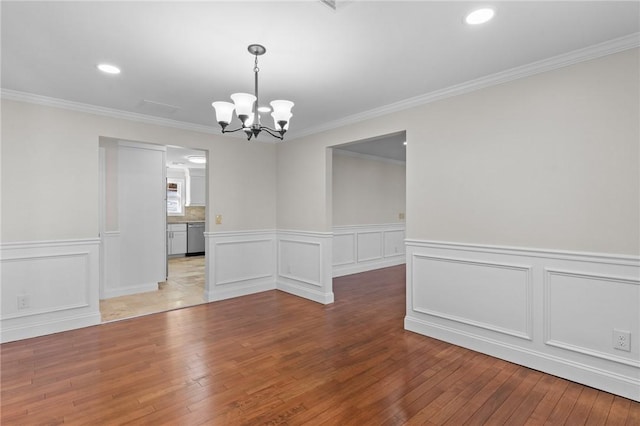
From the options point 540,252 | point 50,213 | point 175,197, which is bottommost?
point 540,252

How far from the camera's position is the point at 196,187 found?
9.33m

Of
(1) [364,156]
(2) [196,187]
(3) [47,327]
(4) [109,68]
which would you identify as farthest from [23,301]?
(2) [196,187]

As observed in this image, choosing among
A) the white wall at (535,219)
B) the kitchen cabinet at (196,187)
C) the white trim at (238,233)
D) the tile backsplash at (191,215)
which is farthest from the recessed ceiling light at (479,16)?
the tile backsplash at (191,215)

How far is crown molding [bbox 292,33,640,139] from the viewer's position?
2.25 meters

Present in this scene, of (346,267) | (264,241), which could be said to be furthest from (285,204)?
(346,267)

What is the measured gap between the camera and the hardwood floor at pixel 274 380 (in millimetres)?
2043

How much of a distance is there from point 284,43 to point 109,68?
1610mm

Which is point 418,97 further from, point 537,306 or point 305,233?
point 305,233

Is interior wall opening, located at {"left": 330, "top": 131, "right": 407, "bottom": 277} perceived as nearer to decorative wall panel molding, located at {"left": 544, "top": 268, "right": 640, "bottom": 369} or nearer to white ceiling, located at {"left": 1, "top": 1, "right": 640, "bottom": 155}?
white ceiling, located at {"left": 1, "top": 1, "right": 640, "bottom": 155}

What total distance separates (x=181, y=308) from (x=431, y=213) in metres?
3.46

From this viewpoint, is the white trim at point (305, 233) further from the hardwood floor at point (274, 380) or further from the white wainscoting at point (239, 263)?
the hardwood floor at point (274, 380)

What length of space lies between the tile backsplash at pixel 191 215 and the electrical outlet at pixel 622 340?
30.1 ft

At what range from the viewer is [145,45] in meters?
2.32

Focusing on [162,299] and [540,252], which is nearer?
[540,252]
